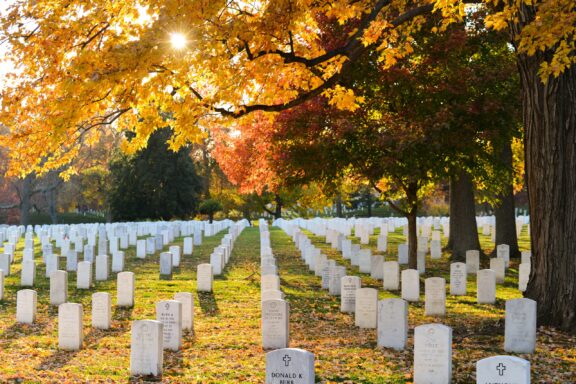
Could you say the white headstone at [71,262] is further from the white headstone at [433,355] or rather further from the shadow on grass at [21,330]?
the white headstone at [433,355]

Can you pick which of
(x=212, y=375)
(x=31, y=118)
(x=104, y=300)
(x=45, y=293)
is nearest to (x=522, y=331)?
(x=212, y=375)

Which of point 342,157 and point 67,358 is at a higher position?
point 342,157

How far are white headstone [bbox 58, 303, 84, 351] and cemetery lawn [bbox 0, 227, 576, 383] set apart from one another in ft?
0.68

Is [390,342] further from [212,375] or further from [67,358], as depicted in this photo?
[67,358]

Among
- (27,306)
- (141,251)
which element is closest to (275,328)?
(27,306)

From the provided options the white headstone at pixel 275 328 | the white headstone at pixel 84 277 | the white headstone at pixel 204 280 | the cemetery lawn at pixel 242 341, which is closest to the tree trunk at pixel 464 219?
the cemetery lawn at pixel 242 341

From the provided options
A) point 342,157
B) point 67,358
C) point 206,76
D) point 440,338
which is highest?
point 206,76

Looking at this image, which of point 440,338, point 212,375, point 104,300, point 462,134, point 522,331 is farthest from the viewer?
point 462,134

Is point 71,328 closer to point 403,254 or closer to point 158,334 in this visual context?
point 158,334

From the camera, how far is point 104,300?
42.2ft

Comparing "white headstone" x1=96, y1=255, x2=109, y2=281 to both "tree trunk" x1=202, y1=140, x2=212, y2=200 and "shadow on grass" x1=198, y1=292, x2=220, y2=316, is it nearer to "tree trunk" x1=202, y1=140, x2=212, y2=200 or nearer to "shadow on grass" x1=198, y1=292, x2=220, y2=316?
"shadow on grass" x1=198, y1=292, x2=220, y2=316

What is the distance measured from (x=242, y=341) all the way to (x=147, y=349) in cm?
269

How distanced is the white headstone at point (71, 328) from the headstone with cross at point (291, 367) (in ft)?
16.8

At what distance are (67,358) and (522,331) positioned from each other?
6.65 meters
